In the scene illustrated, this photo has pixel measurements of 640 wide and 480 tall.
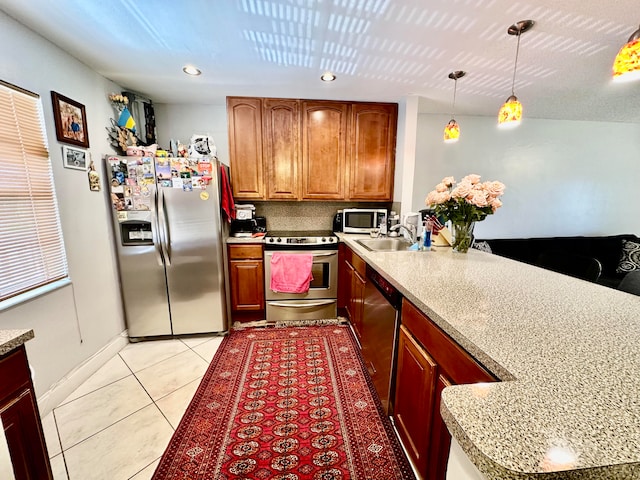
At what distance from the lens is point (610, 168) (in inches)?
147

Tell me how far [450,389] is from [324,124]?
9.26 feet

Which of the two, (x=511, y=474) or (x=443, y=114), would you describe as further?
(x=443, y=114)

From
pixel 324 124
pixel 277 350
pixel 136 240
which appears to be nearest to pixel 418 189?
pixel 324 124

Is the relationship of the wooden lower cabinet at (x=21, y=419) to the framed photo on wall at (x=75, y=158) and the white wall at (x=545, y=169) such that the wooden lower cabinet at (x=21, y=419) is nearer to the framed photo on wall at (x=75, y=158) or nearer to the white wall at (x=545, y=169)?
the framed photo on wall at (x=75, y=158)

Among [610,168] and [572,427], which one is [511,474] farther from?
[610,168]

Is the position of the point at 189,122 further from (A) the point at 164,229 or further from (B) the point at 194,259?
(B) the point at 194,259

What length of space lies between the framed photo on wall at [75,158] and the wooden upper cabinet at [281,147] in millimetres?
1501

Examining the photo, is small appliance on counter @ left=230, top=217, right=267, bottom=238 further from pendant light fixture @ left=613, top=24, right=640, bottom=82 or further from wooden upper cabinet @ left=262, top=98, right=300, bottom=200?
pendant light fixture @ left=613, top=24, right=640, bottom=82

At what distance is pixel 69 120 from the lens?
1.91m

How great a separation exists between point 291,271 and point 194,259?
916 mm

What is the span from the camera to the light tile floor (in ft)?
4.53

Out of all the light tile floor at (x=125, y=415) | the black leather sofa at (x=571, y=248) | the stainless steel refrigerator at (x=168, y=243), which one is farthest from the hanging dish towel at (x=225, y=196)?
the black leather sofa at (x=571, y=248)

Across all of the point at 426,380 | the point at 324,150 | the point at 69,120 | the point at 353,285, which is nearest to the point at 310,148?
the point at 324,150

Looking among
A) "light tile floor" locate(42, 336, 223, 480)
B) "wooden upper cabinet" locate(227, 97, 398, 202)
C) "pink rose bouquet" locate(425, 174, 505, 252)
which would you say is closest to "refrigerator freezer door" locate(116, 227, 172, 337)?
"light tile floor" locate(42, 336, 223, 480)
